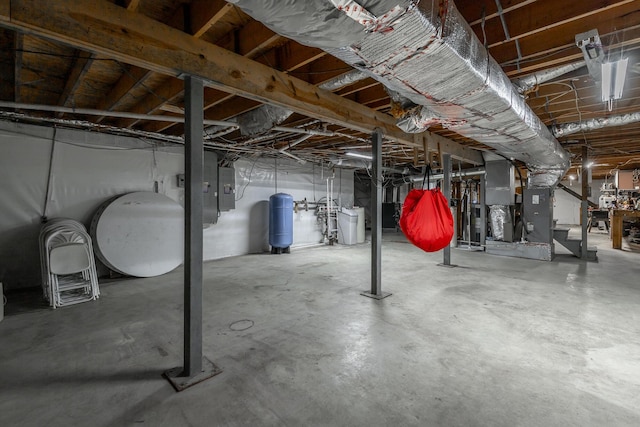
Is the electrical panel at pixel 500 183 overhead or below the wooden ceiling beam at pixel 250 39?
below

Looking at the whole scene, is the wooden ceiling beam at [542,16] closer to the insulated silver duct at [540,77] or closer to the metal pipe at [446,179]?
the insulated silver duct at [540,77]

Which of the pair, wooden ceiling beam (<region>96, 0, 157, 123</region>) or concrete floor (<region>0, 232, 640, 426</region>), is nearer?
concrete floor (<region>0, 232, 640, 426</region>)

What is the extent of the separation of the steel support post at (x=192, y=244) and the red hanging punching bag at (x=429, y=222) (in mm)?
2215

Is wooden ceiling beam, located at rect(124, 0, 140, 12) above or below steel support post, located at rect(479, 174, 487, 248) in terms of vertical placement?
above

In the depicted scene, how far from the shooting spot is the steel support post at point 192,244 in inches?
75.5

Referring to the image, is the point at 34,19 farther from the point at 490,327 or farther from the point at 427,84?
the point at 490,327

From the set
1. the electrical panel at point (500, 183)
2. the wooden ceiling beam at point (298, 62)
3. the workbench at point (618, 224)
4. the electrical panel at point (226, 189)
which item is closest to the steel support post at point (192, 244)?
the wooden ceiling beam at point (298, 62)

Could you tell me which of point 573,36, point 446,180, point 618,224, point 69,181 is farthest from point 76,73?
point 618,224

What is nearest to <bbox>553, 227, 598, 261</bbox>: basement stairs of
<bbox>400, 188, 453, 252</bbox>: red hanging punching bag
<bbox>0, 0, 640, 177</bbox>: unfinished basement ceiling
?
<bbox>0, 0, 640, 177</bbox>: unfinished basement ceiling

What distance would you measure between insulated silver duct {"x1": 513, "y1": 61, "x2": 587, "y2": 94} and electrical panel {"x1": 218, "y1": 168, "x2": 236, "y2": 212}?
4765 mm

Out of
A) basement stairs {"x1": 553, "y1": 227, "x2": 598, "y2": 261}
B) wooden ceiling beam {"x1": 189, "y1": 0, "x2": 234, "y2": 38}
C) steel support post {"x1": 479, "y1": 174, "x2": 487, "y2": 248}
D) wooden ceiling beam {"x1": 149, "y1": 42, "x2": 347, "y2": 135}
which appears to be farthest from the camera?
steel support post {"x1": 479, "y1": 174, "x2": 487, "y2": 248}

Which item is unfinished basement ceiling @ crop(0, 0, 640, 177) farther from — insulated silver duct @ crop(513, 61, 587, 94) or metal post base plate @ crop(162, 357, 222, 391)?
metal post base plate @ crop(162, 357, 222, 391)

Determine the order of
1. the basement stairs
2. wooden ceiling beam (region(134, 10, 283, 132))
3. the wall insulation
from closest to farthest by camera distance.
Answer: wooden ceiling beam (region(134, 10, 283, 132)) → the wall insulation → the basement stairs

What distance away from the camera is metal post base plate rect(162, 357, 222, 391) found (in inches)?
71.7
